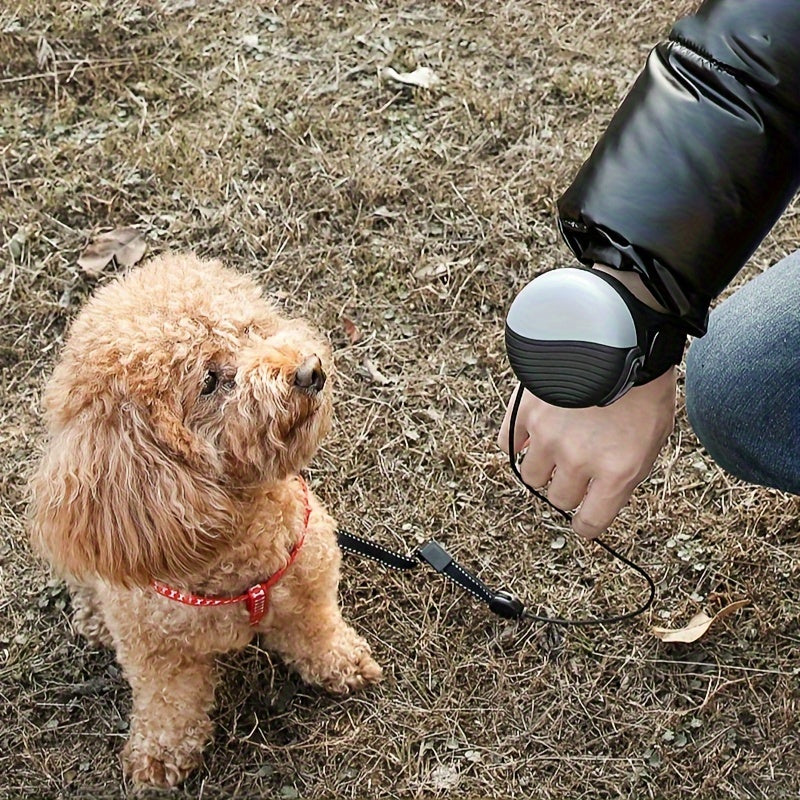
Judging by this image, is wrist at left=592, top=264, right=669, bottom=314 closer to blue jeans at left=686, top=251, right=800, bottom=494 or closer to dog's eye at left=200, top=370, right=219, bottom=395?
blue jeans at left=686, top=251, right=800, bottom=494

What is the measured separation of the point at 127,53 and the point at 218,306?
1.89 m

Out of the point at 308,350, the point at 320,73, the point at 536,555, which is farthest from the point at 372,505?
the point at 320,73

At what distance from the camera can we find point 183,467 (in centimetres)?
154

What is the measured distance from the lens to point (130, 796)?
199 centimetres

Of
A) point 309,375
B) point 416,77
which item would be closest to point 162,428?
point 309,375

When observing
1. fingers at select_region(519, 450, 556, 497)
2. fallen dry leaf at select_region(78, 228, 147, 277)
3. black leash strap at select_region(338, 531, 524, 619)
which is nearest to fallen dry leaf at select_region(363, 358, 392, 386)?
black leash strap at select_region(338, 531, 524, 619)

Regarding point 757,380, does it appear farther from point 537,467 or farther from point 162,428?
point 162,428

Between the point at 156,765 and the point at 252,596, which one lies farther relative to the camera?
the point at 156,765

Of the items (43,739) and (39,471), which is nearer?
(39,471)

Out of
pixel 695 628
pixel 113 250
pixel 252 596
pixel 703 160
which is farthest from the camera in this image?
pixel 113 250

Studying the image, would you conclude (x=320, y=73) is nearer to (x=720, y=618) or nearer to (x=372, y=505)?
(x=372, y=505)

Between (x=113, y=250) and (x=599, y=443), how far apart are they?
6.38 ft

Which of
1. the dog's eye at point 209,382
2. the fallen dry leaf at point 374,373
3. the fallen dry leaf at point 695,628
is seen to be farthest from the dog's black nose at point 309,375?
the fallen dry leaf at point 695,628

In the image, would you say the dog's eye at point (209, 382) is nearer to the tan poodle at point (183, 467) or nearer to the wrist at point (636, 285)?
the tan poodle at point (183, 467)
